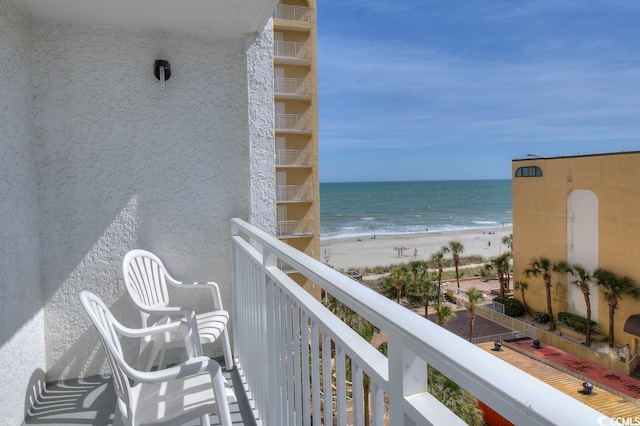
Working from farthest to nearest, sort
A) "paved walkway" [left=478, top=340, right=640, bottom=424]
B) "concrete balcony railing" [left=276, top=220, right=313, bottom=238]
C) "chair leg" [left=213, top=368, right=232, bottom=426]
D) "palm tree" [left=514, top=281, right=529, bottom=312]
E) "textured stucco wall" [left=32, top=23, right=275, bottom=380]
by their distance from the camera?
"palm tree" [left=514, top=281, right=529, bottom=312] < "concrete balcony railing" [left=276, top=220, right=313, bottom=238] < "textured stucco wall" [left=32, top=23, right=275, bottom=380] < "chair leg" [left=213, top=368, right=232, bottom=426] < "paved walkway" [left=478, top=340, right=640, bottom=424]

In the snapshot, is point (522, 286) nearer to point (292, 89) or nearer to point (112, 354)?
point (292, 89)

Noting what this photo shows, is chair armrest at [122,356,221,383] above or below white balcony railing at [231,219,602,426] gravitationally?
below

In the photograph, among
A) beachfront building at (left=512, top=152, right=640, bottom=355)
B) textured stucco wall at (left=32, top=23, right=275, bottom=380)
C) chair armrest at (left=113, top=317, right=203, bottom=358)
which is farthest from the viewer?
beachfront building at (left=512, top=152, right=640, bottom=355)

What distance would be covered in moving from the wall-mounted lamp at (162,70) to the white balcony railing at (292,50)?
1513 centimetres

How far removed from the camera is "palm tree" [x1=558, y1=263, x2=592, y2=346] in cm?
1522

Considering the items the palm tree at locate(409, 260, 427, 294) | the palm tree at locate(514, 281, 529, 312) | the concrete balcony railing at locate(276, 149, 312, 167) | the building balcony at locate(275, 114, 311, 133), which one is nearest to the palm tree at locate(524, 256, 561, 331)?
the palm tree at locate(514, 281, 529, 312)

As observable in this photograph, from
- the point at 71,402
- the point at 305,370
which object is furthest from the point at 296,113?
the point at 305,370

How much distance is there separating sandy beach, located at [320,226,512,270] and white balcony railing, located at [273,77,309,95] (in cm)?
1058

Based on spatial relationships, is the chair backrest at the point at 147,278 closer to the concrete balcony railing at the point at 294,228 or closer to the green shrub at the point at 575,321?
the concrete balcony railing at the point at 294,228

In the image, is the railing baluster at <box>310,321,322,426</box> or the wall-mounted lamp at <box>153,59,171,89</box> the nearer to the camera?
the railing baluster at <box>310,321,322,426</box>

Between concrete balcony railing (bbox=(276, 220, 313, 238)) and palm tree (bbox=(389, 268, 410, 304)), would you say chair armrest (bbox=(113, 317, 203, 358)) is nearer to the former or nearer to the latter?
concrete balcony railing (bbox=(276, 220, 313, 238))

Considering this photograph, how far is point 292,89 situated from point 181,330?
1638cm

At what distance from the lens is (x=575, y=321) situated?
16.3m

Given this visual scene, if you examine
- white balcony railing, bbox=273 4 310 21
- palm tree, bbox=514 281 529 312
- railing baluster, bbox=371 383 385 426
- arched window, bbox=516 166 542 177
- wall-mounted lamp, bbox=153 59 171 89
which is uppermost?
white balcony railing, bbox=273 4 310 21
